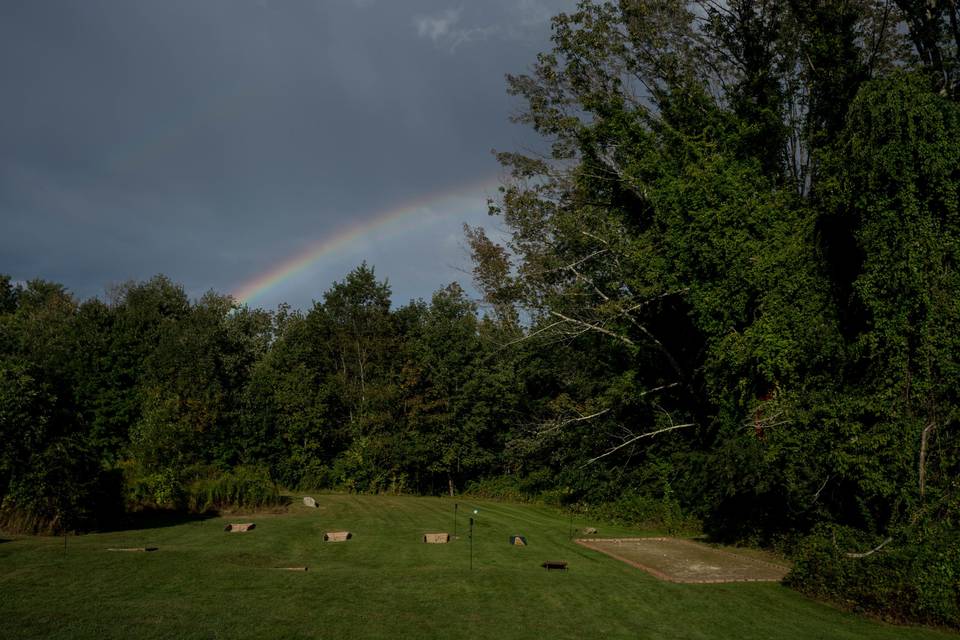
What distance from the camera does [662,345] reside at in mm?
22188

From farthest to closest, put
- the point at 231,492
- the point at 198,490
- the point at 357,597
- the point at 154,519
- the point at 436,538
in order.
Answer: the point at 231,492 < the point at 198,490 < the point at 154,519 < the point at 436,538 < the point at 357,597

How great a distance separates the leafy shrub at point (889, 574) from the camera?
9.17 meters

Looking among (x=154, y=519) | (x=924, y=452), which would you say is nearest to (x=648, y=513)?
(x=924, y=452)

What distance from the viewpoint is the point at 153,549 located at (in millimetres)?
12516

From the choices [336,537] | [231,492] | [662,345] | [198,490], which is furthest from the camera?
[662,345]

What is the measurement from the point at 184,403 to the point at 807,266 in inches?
1084

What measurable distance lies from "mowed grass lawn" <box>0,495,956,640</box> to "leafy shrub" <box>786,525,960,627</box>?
38cm

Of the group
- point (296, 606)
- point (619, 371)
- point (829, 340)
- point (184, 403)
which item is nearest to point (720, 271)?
point (829, 340)

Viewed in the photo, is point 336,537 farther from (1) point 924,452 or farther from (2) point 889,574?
(1) point 924,452

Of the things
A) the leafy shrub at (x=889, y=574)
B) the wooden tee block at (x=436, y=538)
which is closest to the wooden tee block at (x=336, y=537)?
the wooden tee block at (x=436, y=538)

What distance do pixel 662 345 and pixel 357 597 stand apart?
A: 15.5m

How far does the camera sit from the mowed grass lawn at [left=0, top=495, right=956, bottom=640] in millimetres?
7895

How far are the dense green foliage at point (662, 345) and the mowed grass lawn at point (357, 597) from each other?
1828 mm

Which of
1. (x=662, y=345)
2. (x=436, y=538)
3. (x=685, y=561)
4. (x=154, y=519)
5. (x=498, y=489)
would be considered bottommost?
(x=685, y=561)
